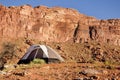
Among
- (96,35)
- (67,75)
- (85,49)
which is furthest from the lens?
(96,35)

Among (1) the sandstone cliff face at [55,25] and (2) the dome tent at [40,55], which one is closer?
(2) the dome tent at [40,55]

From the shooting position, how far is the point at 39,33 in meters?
131

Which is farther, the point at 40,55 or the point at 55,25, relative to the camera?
the point at 55,25

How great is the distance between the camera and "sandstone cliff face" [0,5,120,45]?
126625 millimetres

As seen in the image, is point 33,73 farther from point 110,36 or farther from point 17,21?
point 110,36

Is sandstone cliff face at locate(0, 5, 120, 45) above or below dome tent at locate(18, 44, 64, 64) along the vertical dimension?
above

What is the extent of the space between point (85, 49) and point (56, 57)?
214ft

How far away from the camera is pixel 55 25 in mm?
139000

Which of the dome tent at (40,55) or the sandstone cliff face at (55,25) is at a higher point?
the sandstone cliff face at (55,25)

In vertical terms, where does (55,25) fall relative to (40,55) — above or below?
above

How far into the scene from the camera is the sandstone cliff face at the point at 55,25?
126625 mm

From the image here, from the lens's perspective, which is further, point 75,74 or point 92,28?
point 92,28

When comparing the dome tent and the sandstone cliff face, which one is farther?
the sandstone cliff face

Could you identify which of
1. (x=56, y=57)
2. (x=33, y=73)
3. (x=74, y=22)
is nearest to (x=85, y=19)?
(x=74, y=22)
